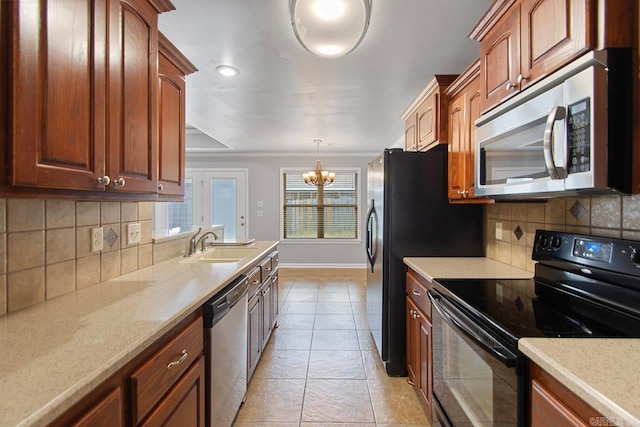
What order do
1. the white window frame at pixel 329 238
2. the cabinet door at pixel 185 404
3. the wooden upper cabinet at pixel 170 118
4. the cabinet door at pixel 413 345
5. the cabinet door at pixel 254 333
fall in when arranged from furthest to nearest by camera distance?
1. the white window frame at pixel 329 238
2. the cabinet door at pixel 254 333
3. the cabinet door at pixel 413 345
4. the wooden upper cabinet at pixel 170 118
5. the cabinet door at pixel 185 404

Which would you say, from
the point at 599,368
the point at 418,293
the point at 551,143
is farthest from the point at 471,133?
the point at 599,368

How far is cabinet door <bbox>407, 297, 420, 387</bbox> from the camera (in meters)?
2.01

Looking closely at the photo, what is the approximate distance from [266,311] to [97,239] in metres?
1.51

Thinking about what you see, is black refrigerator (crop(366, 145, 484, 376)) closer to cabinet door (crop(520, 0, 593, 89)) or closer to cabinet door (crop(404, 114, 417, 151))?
cabinet door (crop(404, 114, 417, 151))

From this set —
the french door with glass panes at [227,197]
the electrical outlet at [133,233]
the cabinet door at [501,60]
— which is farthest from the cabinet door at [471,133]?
the french door with glass panes at [227,197]

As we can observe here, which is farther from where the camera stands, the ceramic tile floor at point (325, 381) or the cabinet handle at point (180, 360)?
the ceramic tile floor at point (325, 381)

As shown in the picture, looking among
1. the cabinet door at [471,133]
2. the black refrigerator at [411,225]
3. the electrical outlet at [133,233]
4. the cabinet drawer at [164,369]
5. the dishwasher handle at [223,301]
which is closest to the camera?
the cabinet drawer at [164,369]

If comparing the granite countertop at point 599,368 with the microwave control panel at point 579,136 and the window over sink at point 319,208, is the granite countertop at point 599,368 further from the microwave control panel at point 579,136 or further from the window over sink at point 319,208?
the window over sink at point 319,208

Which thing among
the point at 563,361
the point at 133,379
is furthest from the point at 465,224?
the point at 133,379

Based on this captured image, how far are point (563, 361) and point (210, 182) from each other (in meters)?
6.29

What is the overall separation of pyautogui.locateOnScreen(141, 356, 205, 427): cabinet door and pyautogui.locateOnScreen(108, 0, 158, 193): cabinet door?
80 centimetres

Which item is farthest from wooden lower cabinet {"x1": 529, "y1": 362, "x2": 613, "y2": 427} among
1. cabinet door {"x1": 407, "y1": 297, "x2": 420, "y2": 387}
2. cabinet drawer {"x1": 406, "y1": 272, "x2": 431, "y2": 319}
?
cabinet door {"x1": 407, "y1": 297, "x2": 420, "y2": 387}

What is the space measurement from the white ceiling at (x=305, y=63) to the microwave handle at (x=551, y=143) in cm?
106

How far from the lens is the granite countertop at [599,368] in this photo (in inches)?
25.0
